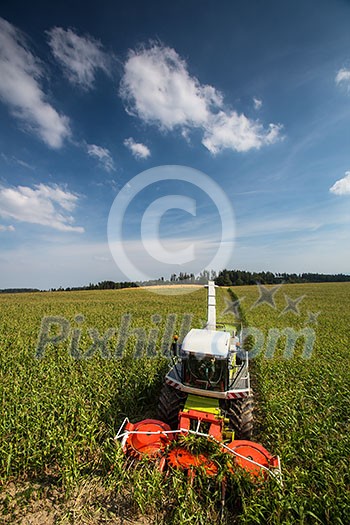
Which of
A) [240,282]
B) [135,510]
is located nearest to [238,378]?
[135,510]

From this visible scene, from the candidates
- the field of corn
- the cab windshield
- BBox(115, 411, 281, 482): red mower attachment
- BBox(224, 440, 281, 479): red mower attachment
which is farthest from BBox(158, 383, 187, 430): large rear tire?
BBox(224, 440, 281, 479): red mower attachment

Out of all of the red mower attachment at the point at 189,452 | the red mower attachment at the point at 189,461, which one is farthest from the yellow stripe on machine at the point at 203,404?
the red mower attachment at the point at 189,461

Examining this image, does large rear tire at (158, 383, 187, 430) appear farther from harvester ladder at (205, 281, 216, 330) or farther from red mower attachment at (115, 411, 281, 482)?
harvester ladder at (205, 281, 216, 330)

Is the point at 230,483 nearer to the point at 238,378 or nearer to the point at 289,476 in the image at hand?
the point at 289,476

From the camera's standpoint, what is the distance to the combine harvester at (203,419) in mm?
3660

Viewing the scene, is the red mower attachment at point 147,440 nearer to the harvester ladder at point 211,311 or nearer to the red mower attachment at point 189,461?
the red mower attachment at point 189,461

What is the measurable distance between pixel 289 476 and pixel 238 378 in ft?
6.20

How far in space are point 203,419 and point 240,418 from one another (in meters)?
0.87

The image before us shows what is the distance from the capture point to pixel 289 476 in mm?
3713

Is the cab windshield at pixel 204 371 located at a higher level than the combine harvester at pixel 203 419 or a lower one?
higher

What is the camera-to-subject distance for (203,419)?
4.32 metres

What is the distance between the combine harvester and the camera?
12.0 feet

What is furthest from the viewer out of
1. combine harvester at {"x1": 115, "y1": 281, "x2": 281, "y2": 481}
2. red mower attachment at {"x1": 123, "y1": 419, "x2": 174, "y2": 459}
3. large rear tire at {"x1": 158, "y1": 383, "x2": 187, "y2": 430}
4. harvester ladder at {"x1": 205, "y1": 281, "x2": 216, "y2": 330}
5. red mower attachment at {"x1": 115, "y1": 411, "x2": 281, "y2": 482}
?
harvester ladder at {"x1": 205, "y1": 281, "x2": 216, "y2": 330}

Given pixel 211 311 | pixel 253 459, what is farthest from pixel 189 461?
pixel 211 311
